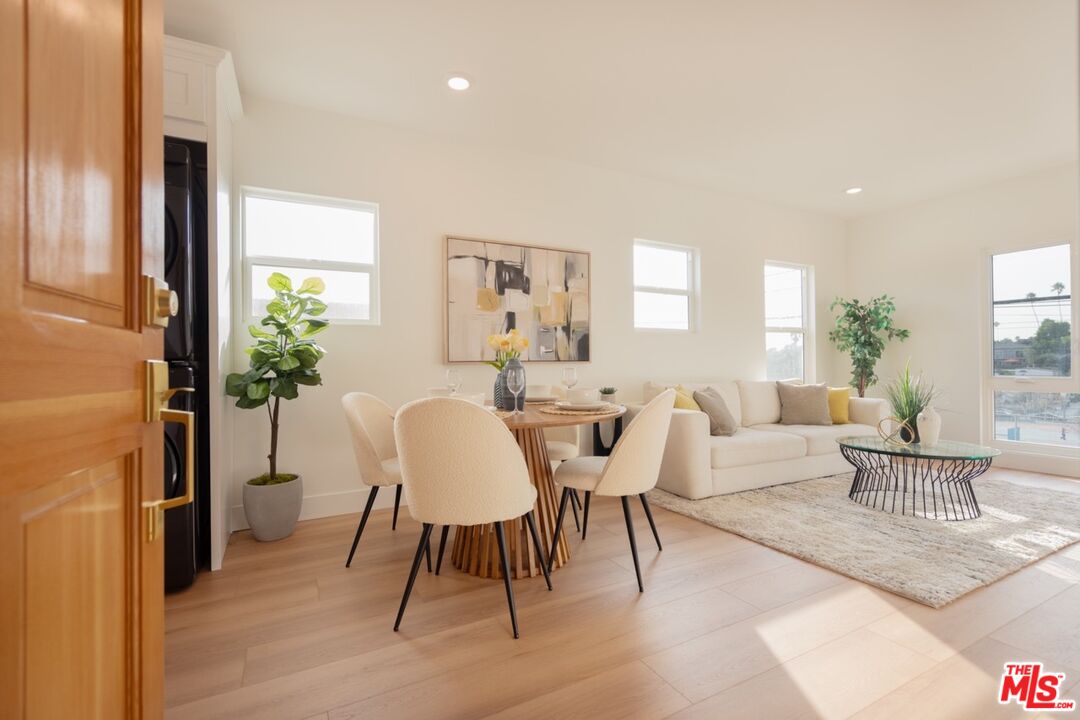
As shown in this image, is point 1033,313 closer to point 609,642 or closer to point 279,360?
point 609,642

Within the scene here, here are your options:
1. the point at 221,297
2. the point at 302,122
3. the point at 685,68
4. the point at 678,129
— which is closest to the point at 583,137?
the point at 678,129

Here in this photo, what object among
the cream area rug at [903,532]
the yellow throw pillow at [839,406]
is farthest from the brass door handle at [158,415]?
the yellow throw pillow at [839,406]

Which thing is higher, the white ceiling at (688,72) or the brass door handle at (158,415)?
the white ceiling at (688,72)

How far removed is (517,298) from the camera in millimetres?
4020

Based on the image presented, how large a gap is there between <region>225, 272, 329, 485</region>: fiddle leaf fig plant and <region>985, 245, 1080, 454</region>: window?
622 cm

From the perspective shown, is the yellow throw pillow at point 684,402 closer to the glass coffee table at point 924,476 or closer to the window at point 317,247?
the glass coffee table at point 924,476

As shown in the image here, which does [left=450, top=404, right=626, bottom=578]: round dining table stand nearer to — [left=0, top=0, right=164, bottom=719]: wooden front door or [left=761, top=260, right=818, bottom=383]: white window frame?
[left=0, top=0, right=164, bottom=719]: wooden front door

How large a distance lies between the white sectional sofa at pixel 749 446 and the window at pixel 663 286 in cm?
71

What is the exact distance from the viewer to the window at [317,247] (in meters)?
3.27

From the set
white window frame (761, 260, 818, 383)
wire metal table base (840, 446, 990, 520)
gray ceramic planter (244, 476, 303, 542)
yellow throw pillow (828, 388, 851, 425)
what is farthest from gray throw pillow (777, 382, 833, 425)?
gray ceramic planter (244, 476, 303, 542)

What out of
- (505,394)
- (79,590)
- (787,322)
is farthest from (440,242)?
(787,322)

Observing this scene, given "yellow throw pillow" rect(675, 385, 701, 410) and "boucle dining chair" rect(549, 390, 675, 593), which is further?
"yellow throw pillow" rect(675, 385, 701, 410)

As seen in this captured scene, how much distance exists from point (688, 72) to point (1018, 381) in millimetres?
4596

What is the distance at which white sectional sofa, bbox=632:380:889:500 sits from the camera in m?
3.64
